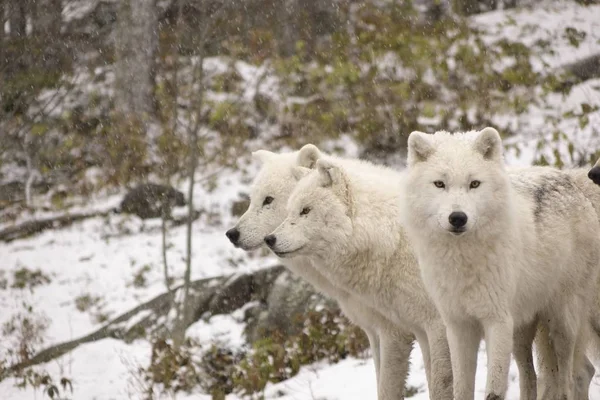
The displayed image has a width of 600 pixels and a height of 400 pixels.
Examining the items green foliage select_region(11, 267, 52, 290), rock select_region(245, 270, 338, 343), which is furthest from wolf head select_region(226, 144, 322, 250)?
green foliage select_region(11, 267, 52, 290)

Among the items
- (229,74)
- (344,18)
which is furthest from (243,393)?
(344,18)

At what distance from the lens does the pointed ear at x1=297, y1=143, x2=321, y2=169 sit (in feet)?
18.4

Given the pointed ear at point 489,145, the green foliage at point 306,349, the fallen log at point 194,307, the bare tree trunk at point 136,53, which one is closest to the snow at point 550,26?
the bare tree trunk at point 136,53

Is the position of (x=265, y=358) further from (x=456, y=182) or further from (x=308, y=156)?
(x=456, y=182)

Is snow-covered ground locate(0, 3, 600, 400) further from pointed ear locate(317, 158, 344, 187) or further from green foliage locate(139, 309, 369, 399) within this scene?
pointed ear locate(317, 158, 344, 187)

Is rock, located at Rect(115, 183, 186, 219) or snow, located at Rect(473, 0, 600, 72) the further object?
snow, located at Rect(473, 0, 600, 72)

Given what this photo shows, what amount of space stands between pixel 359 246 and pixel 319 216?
35 cm

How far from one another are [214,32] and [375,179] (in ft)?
15.8

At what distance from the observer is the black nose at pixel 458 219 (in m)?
3.82

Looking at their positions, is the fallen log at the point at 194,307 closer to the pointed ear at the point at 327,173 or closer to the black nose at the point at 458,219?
the pointed ear at the point at 327,173

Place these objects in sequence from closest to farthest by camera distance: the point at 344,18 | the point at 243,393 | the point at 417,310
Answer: the point at 417,310
the point at 243,393
the point at 344,18

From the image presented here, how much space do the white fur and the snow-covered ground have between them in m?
1.90

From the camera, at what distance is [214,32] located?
939cm

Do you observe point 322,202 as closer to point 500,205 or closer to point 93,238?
point 500,205
